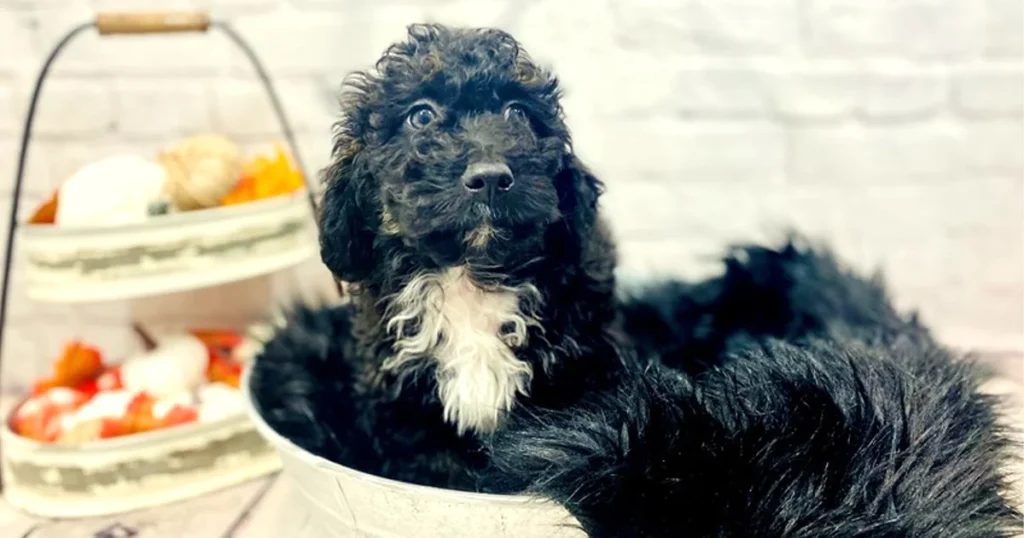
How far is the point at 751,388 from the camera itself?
Result: 75cm

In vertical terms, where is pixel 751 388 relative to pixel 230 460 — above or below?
above

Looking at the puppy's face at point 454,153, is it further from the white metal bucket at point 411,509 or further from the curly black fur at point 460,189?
the white metal bucket at point 411,509

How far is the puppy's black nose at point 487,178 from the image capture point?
688mm

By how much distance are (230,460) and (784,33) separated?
4.09 feet

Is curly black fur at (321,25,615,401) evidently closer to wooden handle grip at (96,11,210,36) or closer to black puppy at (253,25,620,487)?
black puppy at (253,25,620,487)

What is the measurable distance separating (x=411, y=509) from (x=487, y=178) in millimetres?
343

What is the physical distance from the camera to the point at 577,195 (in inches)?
32.0

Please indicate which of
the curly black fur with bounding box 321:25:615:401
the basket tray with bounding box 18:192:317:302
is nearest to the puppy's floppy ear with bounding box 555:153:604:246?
the curly black fur with bounding box 321:25:615:401

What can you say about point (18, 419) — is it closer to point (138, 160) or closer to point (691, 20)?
point (138, 160)

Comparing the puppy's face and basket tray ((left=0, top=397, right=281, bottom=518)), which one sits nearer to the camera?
the puppy's face

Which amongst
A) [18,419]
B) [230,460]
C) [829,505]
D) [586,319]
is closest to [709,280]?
[586,319]

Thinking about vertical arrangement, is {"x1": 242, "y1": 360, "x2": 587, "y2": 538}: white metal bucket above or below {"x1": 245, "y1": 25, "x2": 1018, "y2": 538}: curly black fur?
below

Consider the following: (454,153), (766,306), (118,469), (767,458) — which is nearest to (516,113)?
(454,153)

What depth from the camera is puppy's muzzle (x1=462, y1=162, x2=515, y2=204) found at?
69cm
